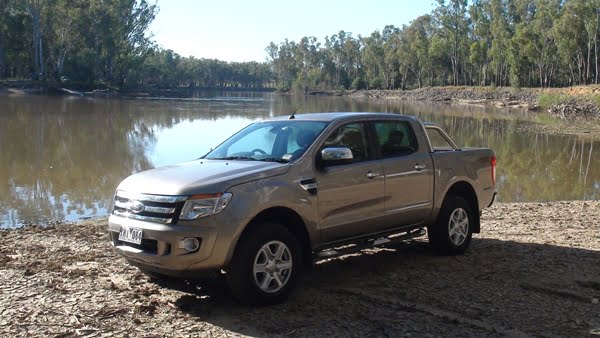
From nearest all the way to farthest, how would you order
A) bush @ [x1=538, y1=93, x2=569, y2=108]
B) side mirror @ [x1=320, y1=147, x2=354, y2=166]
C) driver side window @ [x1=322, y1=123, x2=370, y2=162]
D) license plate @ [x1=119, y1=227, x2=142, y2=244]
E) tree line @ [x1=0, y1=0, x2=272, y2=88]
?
license plate @ [x1=119, y1=227, x2=142, y2=244] → side mirror @ [x1=320, y1=147, x2=354, y2=166] → driver side window @ [x1=322, y1=123, x2=370, y2=162] → bush @ [x1=538, y1=93, x2=569, y2=108] → tree line @ [x1=0, y1=0, x2=272, y2=88]

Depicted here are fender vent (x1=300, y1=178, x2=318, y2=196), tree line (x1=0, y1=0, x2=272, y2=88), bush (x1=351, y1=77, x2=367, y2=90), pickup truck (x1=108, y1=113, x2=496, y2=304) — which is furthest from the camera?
bush (x1=351, y1=77, x2=367, y2=90)

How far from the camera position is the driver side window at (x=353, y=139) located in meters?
6.42

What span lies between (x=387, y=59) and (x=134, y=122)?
106 metres

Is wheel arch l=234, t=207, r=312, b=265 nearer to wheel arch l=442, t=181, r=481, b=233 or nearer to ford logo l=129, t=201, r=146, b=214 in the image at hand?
ford logo l=129, t=201, r=146, b=214

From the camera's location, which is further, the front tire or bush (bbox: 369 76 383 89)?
bush (bbox: 369 76 383 89)

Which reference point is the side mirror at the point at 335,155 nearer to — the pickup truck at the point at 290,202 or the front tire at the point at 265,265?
the pickup truck at the point at 290,202

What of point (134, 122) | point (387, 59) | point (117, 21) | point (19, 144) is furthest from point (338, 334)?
point (387, 59)

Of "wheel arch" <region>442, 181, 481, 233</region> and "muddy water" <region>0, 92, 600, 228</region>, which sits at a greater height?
"wheel arch" <region>442, 181, 481, 233</region>

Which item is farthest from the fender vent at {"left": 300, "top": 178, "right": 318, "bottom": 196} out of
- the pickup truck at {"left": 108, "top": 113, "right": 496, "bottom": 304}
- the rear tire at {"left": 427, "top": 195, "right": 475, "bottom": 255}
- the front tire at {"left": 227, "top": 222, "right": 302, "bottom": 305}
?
A: the rear tire at {"left": 427, "top": 195, "right": 475, "bottom": 255}

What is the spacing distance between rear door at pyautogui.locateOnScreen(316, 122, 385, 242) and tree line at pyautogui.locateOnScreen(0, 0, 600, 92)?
83.1m

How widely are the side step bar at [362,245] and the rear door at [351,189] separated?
0.40 feet

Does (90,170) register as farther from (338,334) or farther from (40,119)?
(40,119)

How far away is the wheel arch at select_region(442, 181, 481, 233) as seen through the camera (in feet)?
25.6

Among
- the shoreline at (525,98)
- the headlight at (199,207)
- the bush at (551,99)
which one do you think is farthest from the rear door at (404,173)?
the bush at (551,99)
